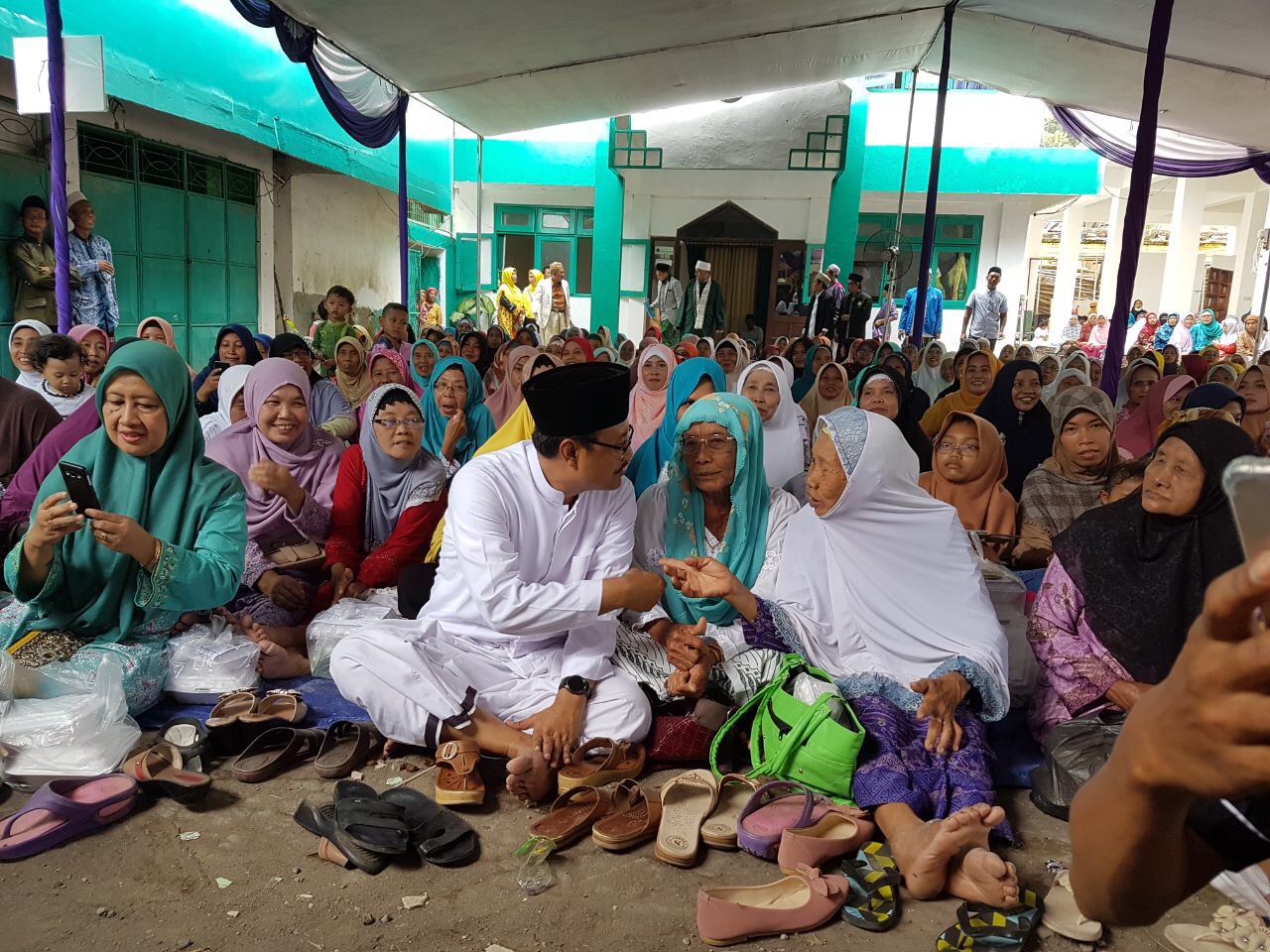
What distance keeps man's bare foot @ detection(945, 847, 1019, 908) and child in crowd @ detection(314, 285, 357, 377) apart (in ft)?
20.4

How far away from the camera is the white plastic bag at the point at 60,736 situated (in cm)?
219

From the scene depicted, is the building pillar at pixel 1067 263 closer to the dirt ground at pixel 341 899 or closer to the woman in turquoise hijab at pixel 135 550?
the dirt ground at pixel 341 899

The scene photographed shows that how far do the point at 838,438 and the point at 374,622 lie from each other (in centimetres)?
145

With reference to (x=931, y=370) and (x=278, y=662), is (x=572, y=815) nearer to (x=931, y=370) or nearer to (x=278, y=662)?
(x=278, y=662)

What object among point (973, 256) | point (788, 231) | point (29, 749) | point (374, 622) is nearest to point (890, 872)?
point (374, 622)

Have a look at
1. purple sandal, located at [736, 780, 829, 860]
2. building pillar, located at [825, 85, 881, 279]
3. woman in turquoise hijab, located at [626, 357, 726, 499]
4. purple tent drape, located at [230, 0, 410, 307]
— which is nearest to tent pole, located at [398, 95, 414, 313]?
purple tent drape, located at [230, 0, 410, 307]

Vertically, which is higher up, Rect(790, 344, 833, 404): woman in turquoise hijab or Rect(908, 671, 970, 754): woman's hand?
Rect(790, 344, 833, 404): woman in turquoise hijab

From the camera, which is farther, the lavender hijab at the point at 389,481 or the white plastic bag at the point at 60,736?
the lavender hijab at the point at 389,481

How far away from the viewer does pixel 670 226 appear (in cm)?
1497

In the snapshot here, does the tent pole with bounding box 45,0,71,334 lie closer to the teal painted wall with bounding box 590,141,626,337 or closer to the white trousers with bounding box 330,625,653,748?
the white trousers with bounding box 330,625,653,748

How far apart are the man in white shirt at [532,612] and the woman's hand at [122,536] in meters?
0.58

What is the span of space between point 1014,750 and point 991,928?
1026mm

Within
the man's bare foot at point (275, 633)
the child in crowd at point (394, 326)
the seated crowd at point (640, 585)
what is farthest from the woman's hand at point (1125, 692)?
the child in crowd at point (394, 326)

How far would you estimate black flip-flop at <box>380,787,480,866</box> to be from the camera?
2.00 m
